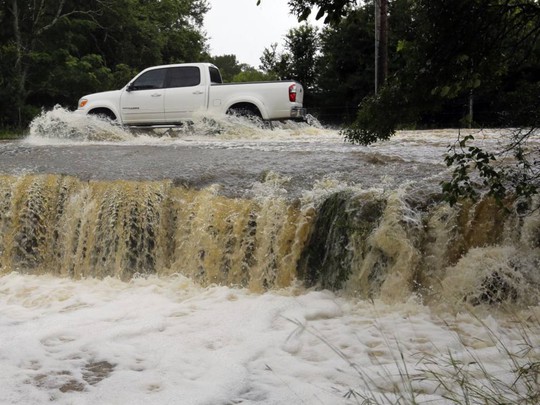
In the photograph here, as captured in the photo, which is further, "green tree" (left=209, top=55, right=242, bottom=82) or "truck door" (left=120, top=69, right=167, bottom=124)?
"green tree" (left=209, top=55, right=242, bottom=82)

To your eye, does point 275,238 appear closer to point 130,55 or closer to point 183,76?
point 183,76

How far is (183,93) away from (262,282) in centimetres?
818

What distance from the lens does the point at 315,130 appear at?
15141 mm

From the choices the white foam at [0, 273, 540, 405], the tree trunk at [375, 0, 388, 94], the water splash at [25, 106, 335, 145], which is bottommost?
the white foam at [0, 273, 540, 405]

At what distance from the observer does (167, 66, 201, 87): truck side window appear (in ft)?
47.3

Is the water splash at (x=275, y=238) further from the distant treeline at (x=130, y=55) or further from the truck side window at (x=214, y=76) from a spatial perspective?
the truck side window at (x=214, y=76)

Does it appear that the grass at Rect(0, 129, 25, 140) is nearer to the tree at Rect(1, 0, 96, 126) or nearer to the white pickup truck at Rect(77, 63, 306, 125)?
the tree at Rect(1, 0, 96, 126)

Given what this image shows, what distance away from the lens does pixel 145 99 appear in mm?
14406

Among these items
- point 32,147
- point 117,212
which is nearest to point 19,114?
point 32,147

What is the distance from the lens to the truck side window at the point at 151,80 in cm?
1452

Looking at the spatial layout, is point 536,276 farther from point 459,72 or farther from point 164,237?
point 164,237

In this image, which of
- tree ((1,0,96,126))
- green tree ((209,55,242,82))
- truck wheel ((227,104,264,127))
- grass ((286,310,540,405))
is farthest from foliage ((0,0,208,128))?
green tree ((209,55,242,82))

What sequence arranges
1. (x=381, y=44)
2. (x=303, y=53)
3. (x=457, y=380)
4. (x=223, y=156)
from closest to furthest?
(x=457, y=380)
(x=223, y=156)
(x=381, y=44)
(x=303, y=53)

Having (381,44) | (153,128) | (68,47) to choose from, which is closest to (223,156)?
(153,128)
